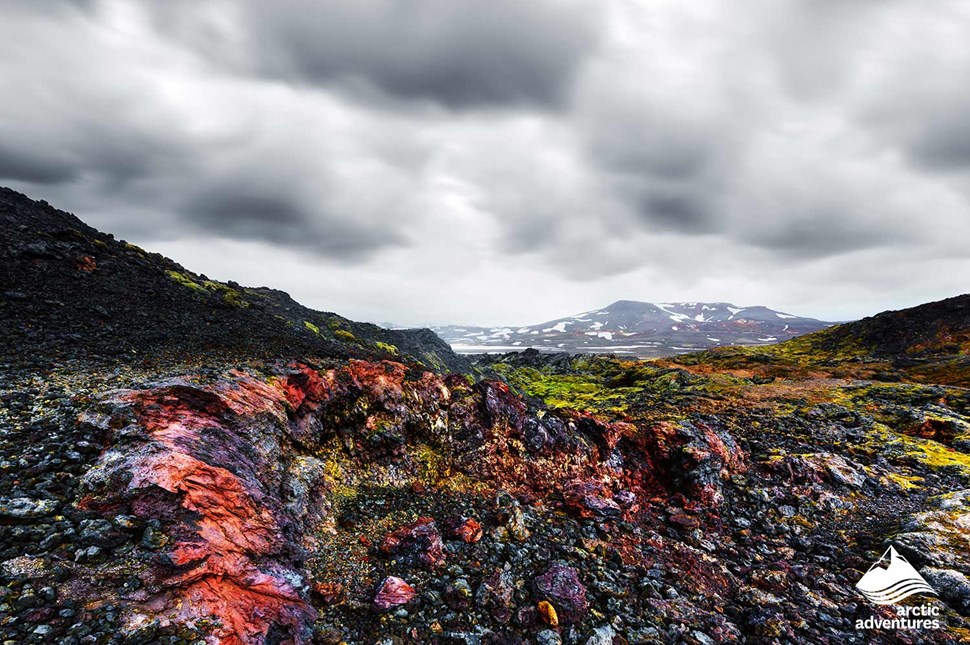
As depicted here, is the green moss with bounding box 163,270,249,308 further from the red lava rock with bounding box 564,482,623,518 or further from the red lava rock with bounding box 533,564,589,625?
the red lava rock with bounding box 533,564,589,625

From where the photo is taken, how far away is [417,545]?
11.7 meters

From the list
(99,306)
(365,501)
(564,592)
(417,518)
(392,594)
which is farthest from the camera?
(99,306)

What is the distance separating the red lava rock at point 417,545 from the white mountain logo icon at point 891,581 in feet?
44.8

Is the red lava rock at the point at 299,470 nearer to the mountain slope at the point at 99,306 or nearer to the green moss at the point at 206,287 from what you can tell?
the mountain slope at the point at 99,306

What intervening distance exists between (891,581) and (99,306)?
109 ft

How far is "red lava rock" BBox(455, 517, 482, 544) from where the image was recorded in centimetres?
1245

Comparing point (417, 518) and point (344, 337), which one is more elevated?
point (344, 337)

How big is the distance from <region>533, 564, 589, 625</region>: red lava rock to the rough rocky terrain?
74 millimetres

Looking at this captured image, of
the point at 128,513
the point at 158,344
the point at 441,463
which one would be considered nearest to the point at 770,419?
the point at 441,463

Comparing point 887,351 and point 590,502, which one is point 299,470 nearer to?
point 590,502

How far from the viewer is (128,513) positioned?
7.57 metres

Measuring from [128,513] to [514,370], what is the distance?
75702 mm

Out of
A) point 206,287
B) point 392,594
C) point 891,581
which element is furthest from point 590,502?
point 206,287

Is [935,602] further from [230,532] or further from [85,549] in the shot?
[85,549]
